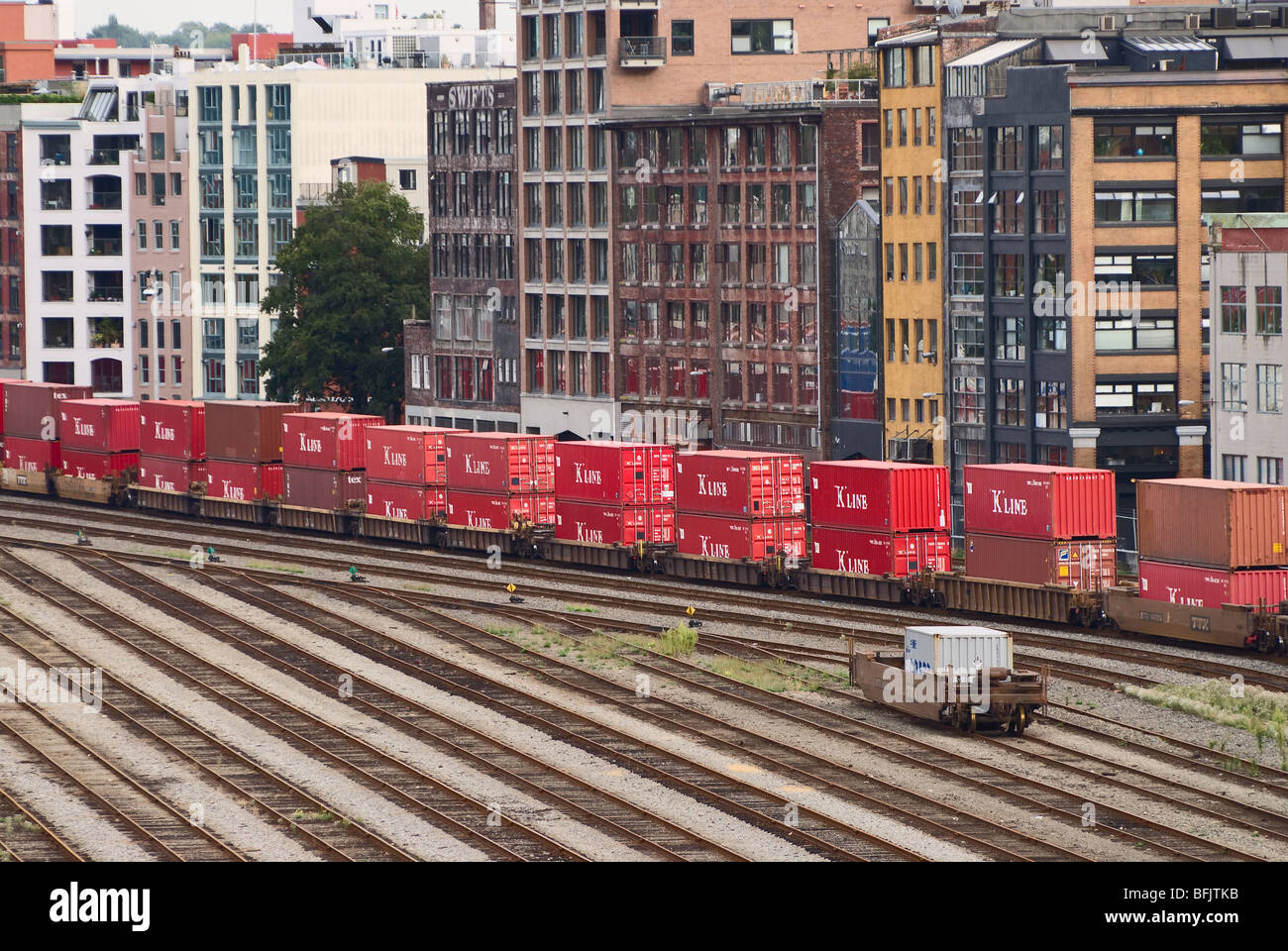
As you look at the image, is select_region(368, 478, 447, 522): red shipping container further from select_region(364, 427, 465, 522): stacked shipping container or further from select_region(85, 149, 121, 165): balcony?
select_region(85, 149, 121, 165): balcony

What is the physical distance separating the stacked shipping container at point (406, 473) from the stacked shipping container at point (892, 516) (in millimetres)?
23841

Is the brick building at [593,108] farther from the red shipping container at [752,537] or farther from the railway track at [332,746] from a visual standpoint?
the railway track at [332,746]

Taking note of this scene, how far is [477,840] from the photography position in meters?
39.0

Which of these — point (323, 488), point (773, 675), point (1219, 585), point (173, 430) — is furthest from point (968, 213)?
point (773, 675)

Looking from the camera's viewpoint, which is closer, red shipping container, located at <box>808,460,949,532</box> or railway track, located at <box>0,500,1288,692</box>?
railway track, located at <box>0,500,1288,692</box>

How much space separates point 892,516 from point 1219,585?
14.4 m

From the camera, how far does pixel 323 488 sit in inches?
3984

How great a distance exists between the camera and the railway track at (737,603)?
193ft

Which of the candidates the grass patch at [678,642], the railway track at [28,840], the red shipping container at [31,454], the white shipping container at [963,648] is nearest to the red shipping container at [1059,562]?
the grass patch at [678,642]

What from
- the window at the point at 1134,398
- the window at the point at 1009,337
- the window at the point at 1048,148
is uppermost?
the window at the point at 1048,148

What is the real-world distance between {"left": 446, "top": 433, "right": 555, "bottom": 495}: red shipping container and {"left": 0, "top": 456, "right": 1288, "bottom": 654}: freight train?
1.66 meters

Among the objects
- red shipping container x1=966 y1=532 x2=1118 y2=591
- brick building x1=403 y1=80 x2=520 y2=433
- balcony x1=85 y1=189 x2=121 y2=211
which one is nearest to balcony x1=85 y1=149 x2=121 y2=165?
balcony x1=85 y1=189 x2=121 y2=211

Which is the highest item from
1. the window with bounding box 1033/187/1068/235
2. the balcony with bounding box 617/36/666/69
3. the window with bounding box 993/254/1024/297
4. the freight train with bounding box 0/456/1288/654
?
the balcony with bounding box 617/36/666/69

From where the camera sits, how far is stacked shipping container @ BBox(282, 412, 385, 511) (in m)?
99.2
